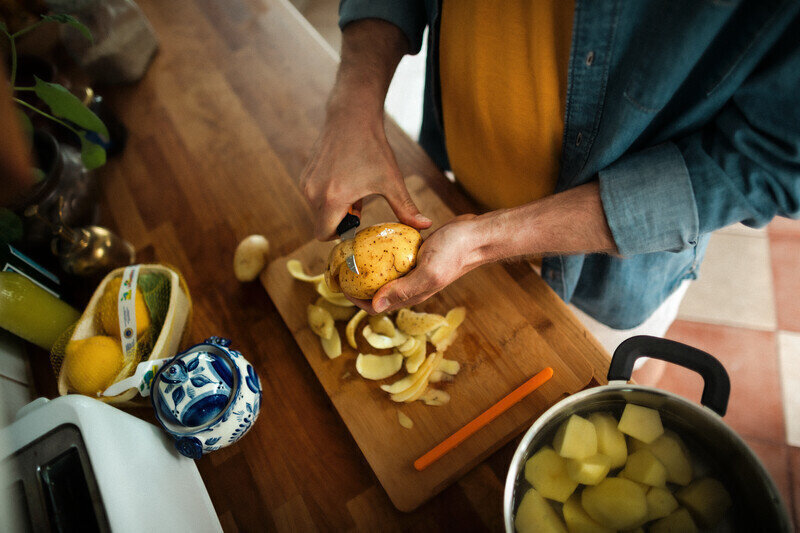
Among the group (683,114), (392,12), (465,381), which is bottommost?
(465,381)

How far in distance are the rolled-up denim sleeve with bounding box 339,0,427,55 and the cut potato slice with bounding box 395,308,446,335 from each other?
23.9 inches

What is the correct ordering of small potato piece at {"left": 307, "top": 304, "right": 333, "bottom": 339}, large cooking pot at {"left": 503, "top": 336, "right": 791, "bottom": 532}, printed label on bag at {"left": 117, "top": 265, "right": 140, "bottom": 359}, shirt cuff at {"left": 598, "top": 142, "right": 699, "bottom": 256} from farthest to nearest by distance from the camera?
small potato piece at {"left": 307, "top": 304, "right": 333, "bottom": 339} → printed label on bag at {"left": 117, "top": 265, "right": 140, "bottom": 359} → shirt cuff at {"left": 598, "top": 142, "right": 699, "bottom": 256} → large cooking pot at {"left": 503, "top": 336, "right": 791, "bottom": 532}

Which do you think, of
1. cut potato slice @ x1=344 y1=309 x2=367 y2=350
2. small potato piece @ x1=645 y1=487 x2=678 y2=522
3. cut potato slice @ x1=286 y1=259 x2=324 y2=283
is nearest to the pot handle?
small potato piece @ x1=645 y1=487 x2=678 y2=522

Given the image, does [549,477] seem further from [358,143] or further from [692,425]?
[358,143]

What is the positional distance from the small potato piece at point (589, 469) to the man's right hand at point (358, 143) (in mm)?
458

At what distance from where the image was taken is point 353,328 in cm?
83

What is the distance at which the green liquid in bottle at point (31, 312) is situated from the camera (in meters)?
0.76

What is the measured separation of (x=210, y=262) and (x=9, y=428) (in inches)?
19.7

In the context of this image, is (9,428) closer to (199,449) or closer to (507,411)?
(199,449)

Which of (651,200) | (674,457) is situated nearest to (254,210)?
(651,200)

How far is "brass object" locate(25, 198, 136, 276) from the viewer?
0.90m

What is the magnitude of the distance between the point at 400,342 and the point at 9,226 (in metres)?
0.71

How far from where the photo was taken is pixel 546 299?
838 mm

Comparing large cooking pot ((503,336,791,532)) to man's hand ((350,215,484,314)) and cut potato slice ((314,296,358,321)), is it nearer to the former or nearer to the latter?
man's hand ((350,215,484,314))
